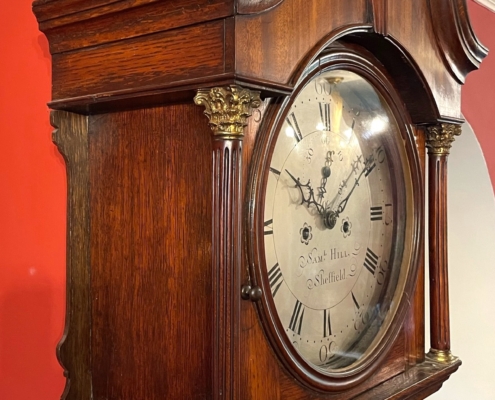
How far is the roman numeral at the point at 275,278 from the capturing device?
29.3 inches

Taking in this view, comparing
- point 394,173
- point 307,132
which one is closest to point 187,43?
point 307,132

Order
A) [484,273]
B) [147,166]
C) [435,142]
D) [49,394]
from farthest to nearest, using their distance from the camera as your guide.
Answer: [484,273] < [435,142] < [49,394] < [147,166]

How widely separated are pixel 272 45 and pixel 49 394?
62 cm

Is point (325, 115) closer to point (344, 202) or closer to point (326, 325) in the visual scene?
point (344, 202)

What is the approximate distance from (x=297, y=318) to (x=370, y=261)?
22 cm

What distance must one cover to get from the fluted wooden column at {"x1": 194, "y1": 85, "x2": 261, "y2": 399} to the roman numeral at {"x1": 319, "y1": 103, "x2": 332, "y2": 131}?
214 mm

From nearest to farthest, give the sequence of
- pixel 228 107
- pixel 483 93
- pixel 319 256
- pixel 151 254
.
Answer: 1. pixel 228 107
2. pixel 151 254
3. pixel 319 256
4. pixel 483 93

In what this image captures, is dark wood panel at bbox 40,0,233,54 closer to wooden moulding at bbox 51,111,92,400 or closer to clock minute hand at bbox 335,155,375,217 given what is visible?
wooden moulding at bbox 51,111,92,400

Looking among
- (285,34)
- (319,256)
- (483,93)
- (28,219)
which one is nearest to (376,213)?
(319,256)

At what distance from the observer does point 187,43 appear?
66cm

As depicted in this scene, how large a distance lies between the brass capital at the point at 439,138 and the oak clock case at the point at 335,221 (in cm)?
6

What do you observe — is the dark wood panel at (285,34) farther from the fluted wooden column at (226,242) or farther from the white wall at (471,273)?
the white wall at (471,273)

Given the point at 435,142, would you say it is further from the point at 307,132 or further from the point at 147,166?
the point at 147,166

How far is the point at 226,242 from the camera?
25.4 inches
